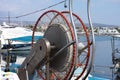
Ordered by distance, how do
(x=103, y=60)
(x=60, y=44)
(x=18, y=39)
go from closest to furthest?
(x=60, y=44)
(x=103, y=60)
(x=18, y=39)

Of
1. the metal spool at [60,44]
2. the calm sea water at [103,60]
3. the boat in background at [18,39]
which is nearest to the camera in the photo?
the metal spool at [60,44]

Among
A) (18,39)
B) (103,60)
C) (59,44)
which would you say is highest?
(59,44)

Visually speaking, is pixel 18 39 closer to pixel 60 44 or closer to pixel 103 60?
pixel 103 60

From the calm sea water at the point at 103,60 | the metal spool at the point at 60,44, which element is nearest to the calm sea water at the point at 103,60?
the calm sea water at the point at 103,60

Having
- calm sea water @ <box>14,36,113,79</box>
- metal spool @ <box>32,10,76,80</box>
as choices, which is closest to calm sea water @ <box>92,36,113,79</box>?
calm sea water @ <box>14,36,113,79</box>

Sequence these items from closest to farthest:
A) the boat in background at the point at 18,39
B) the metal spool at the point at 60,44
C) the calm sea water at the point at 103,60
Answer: the metal spool at the point at 60,44
the calm sea water at the point at 103,60
the boat in background at the point at 18,39

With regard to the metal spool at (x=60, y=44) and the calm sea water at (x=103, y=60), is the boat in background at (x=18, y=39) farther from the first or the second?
the metal spool at (x=60, y=44)

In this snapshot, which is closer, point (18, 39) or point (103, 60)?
point (103, 60)

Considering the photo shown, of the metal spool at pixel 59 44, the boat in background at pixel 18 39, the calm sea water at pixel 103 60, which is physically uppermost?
the metal spool at pixel 59 44

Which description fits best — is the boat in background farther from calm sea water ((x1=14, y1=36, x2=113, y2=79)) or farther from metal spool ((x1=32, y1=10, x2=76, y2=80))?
metal spool ((x1=32, y1=10, x2=76, y2=80))

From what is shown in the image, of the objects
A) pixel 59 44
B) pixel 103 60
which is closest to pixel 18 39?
pixel 103 60

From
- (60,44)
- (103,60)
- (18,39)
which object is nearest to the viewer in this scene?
(60,44)

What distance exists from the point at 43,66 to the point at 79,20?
1.21 meters

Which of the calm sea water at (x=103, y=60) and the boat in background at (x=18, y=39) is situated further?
the boat in background at (x=18, y=39)
